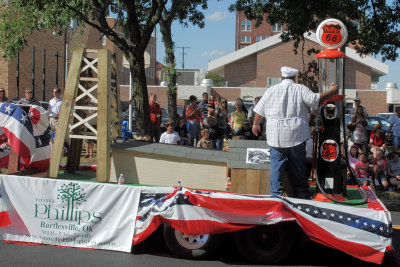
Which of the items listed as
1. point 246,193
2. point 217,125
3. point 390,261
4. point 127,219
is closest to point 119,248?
point 127,219

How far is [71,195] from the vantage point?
5.87 metres

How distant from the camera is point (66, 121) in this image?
626 cm

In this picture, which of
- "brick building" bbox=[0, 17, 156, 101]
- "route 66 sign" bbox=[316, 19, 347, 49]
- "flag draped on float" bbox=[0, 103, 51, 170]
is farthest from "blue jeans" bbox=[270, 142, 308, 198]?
"brick building" bbox=[0, 17, 156, 101]

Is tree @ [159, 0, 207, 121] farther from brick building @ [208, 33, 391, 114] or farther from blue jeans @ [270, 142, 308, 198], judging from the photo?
brick building @ [208, 33, 391, 114]

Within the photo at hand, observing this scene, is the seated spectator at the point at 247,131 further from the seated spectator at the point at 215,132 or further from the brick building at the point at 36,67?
the brick building at the point at 36,67

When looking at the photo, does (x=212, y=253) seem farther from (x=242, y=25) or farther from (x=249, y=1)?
(x=242, y=25)

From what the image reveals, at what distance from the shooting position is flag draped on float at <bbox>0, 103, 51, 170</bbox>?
6672 millimetres

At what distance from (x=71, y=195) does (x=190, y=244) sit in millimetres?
1567

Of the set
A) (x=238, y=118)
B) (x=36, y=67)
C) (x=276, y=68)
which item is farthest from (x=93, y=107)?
(x=276, y=68)

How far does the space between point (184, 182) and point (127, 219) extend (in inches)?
39.8

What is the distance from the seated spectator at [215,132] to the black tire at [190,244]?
631cm

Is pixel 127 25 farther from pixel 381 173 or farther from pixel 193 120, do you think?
pixel 381 173

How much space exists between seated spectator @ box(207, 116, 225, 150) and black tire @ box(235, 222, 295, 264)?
6.37m

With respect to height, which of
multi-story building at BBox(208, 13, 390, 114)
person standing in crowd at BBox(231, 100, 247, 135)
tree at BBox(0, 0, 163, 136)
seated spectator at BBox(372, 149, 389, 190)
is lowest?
seated spectator at BBox(372, 149, 389, 190)
